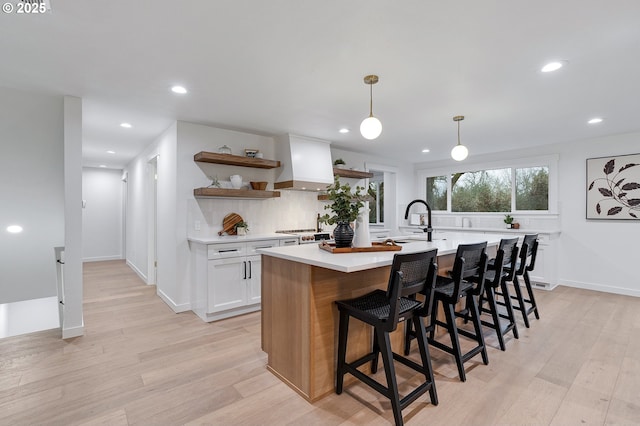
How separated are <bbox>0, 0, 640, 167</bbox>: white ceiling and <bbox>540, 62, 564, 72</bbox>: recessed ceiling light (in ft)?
0.23

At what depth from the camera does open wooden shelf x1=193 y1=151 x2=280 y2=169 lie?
3770 mm

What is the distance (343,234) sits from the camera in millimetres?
2373

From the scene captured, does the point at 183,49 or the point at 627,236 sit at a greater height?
the point at 183,49

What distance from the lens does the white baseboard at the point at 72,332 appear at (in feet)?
9.97

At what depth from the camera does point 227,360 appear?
2596 mm

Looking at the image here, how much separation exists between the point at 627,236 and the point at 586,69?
3.57 meters

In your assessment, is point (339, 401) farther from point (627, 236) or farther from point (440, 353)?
point (627, 236)

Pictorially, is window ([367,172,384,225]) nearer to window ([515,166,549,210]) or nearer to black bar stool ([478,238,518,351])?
window ([515,166,549,210])

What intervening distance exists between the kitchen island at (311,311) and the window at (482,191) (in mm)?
4776

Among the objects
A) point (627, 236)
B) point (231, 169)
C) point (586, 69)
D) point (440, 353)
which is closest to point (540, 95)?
point (586, 69)

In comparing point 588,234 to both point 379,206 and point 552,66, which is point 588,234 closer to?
point 379,206

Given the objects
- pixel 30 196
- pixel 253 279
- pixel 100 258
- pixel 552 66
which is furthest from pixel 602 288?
pixel 100 258

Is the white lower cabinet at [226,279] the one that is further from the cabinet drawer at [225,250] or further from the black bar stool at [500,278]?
the black bar stool at [500,278]

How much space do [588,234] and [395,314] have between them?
5.09 metres
